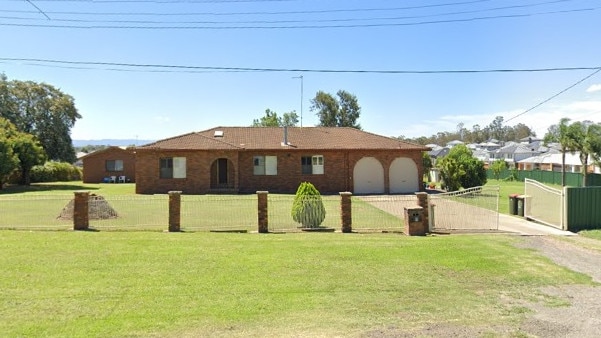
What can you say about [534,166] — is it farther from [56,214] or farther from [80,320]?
[80,320]

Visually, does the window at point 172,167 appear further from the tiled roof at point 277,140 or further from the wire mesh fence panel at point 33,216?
the wire mesh fence panel at point 33,216

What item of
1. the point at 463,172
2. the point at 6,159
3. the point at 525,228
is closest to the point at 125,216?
the point at 525,228

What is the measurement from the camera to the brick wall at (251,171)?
31172mm

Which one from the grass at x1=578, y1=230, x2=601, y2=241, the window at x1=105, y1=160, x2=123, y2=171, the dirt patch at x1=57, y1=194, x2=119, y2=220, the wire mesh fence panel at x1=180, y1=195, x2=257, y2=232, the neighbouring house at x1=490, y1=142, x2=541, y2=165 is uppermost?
the neighbouring house at x1=490, y1=142, x2=541, y2=165

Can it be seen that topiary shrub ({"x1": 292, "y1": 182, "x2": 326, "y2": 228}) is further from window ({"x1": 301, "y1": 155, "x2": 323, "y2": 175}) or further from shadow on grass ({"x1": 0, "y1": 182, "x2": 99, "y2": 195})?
shadow on grass ({"x1": 0, "y1": 182, "x2": 99, "y2": 195})

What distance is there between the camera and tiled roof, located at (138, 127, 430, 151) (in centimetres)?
3169

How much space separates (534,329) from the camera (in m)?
6.24

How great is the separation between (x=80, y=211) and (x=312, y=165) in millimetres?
20107

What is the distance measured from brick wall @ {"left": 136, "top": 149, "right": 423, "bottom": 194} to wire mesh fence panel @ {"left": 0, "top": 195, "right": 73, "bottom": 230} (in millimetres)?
10560

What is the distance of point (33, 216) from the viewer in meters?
16.7

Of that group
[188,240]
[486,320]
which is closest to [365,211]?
[188,240]

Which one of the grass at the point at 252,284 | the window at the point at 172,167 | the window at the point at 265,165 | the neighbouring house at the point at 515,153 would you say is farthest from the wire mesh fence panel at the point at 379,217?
the neighbouring house at the point at 515,153

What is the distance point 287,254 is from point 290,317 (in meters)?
4.02

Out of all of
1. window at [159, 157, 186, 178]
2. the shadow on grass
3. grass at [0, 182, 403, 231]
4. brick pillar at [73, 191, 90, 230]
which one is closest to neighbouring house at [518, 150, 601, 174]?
window at [159, 157, 186, 178]
